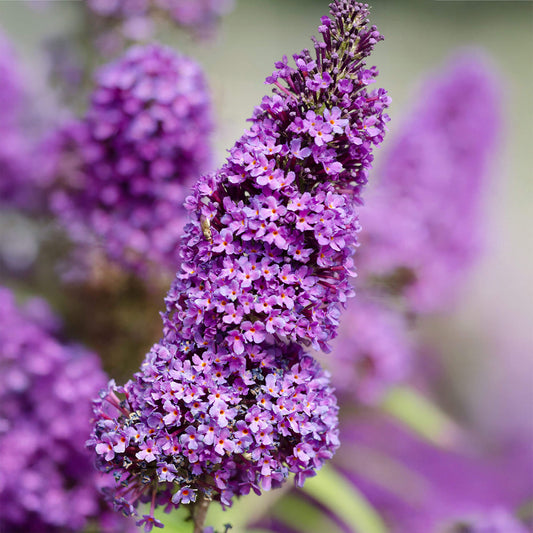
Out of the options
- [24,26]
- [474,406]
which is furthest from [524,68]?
[24,26]

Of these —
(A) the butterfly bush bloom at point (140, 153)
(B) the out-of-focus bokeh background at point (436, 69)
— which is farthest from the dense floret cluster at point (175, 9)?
(A) the butterfly bush bloom at point (140, 153)

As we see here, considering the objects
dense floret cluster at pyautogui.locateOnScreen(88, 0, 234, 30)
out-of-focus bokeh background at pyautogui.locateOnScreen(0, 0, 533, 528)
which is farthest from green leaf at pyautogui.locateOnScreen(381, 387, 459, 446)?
dense floret cluster at pyautogui.locateOnScreen(88, 0, 234, 30)

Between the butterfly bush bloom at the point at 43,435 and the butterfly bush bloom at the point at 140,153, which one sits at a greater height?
the butterfly bush bloom at the point at 140,153

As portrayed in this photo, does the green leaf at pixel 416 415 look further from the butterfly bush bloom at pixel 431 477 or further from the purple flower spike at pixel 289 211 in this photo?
the purple flower spike at pixel 289 211

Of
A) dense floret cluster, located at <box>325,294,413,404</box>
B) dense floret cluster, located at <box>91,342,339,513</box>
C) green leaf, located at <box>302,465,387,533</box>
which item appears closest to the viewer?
dense floret cluster, located at <box>91,342,339,513</box>

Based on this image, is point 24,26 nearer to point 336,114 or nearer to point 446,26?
point 336,114

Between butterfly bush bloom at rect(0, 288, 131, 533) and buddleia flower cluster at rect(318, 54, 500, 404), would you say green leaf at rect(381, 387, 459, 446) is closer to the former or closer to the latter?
buddleia flower cluster at rect(318, 54, 500, 404)

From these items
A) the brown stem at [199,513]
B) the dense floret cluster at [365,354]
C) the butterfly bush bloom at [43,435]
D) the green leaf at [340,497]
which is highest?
the dense floret cluster at [365,354]

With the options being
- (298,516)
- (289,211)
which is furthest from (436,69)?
(289,211)
